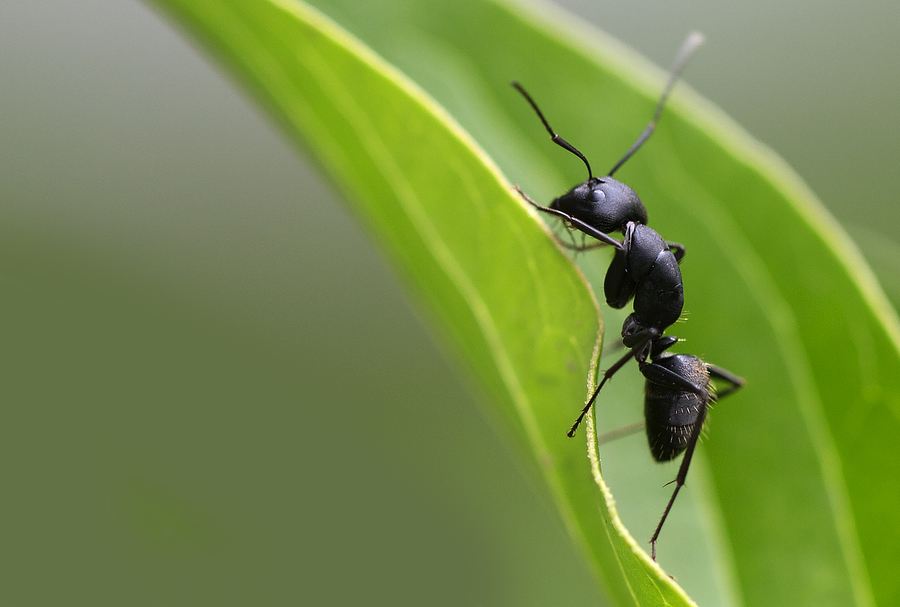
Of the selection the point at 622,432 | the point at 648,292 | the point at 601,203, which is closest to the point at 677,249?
the point at 648,292

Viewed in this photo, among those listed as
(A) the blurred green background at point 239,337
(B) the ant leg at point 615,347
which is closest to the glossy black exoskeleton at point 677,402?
(B) the ant leg at point 615,347

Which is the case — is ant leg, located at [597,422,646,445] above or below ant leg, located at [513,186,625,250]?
below

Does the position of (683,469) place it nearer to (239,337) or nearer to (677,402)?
(677,402)

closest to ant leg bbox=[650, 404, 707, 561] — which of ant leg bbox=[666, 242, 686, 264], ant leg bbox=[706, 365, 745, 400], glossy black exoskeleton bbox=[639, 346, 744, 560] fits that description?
glossy black exoskeleton bbox=[639, 346, 744, 560]

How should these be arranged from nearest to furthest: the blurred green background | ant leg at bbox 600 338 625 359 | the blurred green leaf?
the blurred green leaf, ant leg at bbox 600 338 625 359, the blurred green background

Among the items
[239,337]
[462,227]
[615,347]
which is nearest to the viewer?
[462,227]

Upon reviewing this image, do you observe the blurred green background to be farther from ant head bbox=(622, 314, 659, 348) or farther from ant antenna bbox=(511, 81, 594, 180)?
ant antenna bbox=(511, 81, 594, 180)
